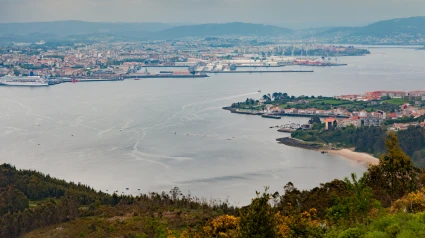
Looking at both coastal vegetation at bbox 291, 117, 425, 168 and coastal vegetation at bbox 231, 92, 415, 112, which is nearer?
coastal vegetation at bbox 291, 117, 425, 168

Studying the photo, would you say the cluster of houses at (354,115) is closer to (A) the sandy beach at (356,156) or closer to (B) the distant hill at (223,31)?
(A) the sandy beach at (356,156)

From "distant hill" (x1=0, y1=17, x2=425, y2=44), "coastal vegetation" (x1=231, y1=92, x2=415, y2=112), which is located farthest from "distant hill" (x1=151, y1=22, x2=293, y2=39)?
"coastal vegetation" (x1=231, y1=92, x2=415, y2=112)

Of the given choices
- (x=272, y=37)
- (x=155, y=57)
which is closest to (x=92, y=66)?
(x=155, y=57)

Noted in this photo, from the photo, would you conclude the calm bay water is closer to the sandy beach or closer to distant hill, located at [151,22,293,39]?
the sandy beach

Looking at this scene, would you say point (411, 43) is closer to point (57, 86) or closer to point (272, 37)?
point (272, 37)

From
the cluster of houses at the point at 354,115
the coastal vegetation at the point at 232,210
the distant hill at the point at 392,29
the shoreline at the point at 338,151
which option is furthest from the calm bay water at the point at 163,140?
the distant hill at the point at 392,29

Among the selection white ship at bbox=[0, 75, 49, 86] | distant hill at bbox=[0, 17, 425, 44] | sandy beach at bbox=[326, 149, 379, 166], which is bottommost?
sandy beach at bbox=[326, 149, 379, 166]

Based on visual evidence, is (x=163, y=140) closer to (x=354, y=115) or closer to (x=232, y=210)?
(x=354, y=115)
